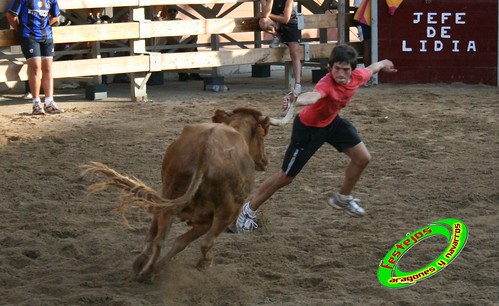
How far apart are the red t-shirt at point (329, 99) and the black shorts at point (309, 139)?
2.3 inches

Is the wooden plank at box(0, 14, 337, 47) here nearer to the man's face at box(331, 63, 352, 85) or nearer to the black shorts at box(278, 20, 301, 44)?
the black shorts at box(278, 20, 301, 44)

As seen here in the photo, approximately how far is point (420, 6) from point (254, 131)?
890 cm

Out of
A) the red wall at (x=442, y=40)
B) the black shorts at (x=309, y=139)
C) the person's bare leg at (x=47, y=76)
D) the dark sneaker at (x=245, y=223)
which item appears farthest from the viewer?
the red wall at (x=442, y=40)

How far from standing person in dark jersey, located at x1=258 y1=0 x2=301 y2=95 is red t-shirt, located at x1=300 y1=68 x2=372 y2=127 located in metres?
6.84

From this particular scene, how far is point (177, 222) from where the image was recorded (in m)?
7.08

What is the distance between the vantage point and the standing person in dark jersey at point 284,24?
13.7 m

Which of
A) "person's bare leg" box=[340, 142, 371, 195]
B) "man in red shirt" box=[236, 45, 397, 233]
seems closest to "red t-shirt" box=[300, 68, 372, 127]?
"man in red shirt" box=[236, 45, 397, 233]

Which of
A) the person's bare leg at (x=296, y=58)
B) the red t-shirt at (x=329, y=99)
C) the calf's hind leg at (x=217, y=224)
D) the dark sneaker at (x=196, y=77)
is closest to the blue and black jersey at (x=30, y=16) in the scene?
the person's bare leg at (x=296, y=58)

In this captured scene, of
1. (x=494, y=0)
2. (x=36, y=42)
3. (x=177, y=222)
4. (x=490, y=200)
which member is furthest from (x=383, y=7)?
(x=177, y=222)

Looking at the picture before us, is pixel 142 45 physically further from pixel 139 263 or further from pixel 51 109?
pixel 139 263

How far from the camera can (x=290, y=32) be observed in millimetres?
14023

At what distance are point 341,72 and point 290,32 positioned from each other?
7677mm

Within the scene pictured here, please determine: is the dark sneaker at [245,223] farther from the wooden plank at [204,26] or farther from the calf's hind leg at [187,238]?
the wooden plank at [204,26]

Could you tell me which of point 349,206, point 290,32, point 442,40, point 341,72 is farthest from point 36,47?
point 442,40
